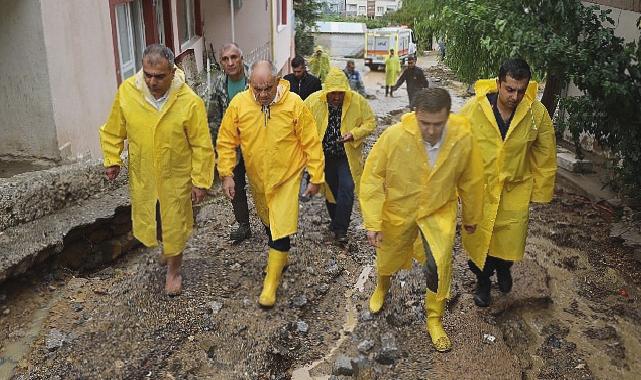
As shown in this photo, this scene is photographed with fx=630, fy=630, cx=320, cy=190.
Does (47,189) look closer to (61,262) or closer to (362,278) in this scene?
(61,262)

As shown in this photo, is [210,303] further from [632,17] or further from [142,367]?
[632,17]

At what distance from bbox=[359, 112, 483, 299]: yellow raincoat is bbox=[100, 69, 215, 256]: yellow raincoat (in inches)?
43.9

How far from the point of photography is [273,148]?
410 centimetres

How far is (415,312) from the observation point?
4258mm

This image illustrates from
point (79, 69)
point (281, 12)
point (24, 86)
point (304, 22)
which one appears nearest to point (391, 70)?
point (281, 12)

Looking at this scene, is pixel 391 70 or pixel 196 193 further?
pixel 391 70

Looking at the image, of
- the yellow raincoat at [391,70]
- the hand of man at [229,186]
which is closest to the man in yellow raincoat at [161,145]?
the hand of man at [229,186]

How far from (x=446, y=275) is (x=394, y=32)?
28061mm

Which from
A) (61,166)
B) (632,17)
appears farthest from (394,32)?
(61,166)

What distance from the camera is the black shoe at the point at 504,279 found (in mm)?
4405

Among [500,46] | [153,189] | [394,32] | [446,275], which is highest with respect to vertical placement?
[500,46]

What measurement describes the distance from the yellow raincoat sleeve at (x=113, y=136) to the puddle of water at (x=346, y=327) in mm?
1752

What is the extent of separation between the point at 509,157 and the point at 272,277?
174 centimetres

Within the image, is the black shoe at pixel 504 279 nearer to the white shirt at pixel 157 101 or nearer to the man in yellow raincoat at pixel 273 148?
the man in yellow raincoat at pixel 273 148
